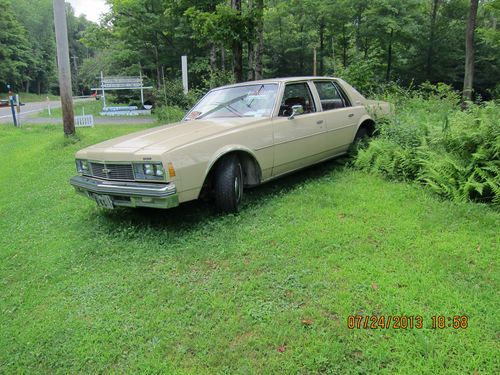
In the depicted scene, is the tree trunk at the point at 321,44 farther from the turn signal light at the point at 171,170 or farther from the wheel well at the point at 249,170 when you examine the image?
the turn signal light at the point at 171,170

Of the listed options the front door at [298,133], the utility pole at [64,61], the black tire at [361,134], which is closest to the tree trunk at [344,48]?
the utility pole at [64,61]

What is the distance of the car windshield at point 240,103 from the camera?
4.83m

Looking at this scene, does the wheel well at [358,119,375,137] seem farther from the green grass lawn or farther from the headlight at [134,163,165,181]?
the headlight at [134,163,165,181]

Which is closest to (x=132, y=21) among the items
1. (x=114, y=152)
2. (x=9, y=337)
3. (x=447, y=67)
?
(x=447, y=67)

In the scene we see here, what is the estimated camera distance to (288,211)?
4309mm

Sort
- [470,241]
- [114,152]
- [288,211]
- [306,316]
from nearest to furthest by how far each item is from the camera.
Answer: [306,316], [470,241], [114,152], [288,211]

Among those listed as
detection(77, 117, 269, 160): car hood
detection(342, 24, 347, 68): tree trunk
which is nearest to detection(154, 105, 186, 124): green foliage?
detection(77, 117, 269, 160): car hood

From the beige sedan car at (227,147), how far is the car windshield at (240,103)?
0.01 metres

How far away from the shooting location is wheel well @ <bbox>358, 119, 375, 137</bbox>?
20.7ft

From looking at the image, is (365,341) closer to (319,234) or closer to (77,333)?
(319,234)

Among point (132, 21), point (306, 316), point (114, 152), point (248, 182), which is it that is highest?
point (132, 21)

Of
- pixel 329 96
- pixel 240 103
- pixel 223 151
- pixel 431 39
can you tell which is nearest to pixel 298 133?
pixel 240 103

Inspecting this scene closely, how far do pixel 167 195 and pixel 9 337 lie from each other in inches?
64.6
